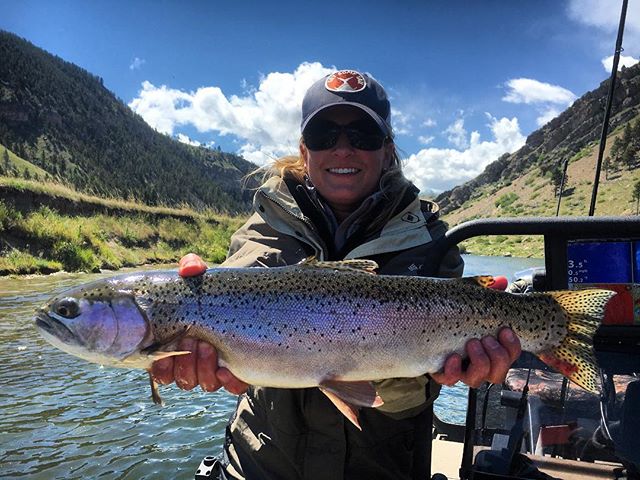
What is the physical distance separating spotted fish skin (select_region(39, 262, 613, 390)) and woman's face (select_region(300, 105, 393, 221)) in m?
0.67

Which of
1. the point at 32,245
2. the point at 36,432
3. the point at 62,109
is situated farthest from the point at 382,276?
the point at 62,109

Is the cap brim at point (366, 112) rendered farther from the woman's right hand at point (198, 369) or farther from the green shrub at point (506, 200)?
the green shrub at point (506, 200)

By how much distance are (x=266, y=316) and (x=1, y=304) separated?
2013cm

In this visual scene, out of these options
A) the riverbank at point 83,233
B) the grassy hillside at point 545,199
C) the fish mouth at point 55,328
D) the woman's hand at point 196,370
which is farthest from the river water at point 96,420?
the grassy hillside at point 545,199

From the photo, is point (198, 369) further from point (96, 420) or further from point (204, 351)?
point (96, 420)

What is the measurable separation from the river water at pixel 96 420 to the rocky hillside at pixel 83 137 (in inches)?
2224

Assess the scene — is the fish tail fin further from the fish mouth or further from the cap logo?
the fish mouth

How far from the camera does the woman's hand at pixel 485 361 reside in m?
2.72

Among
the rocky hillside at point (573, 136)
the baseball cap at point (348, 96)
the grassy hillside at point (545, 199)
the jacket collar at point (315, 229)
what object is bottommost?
the jacket collar at point (315, 229)

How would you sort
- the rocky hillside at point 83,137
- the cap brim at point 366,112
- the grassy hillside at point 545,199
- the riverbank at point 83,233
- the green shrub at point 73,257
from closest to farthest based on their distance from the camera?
the cap brim at point 366,112, the riverbank at point 83,233, the green shrub at point 73,257, the rocky hillside at point 83,137, the grassy hillside at point 545,199

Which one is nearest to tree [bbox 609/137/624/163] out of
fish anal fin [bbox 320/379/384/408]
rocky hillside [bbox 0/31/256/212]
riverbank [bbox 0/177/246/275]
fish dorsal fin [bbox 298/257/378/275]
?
rocky hillside [bbox 0/31/256/212]

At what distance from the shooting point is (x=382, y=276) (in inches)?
116

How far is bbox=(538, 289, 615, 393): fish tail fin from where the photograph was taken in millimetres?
2725

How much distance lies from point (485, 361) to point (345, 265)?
0.89 metres
